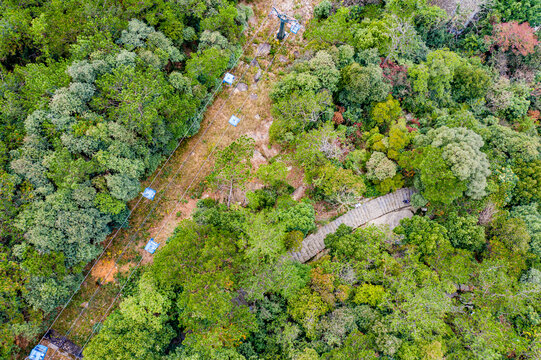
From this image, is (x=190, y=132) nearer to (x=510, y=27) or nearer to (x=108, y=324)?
(x=108, y=324)

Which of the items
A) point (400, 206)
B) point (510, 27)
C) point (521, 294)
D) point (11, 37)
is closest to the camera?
point (521, 294)

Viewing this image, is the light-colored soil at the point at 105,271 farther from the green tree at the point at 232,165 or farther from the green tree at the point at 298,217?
the green tree at the point at 298,217

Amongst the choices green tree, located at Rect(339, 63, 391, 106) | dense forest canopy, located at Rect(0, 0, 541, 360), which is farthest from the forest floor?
green tree, located at Rect(339, 63, 391, 106)

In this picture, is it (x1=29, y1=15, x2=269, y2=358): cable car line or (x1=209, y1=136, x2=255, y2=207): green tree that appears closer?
(x1=29, y1=15, x2=269, y2=358): cable car line

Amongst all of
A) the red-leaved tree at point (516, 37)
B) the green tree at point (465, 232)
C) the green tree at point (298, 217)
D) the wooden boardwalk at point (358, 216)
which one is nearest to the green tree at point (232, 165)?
the green tree at point (298, 217)

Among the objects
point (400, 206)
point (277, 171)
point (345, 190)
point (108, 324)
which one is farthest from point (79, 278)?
point (400, 206)

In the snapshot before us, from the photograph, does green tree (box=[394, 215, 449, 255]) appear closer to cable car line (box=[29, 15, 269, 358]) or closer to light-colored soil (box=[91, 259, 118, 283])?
cable car line (box=[29, 15, 269, 358])

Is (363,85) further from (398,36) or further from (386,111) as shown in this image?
(398,36)
